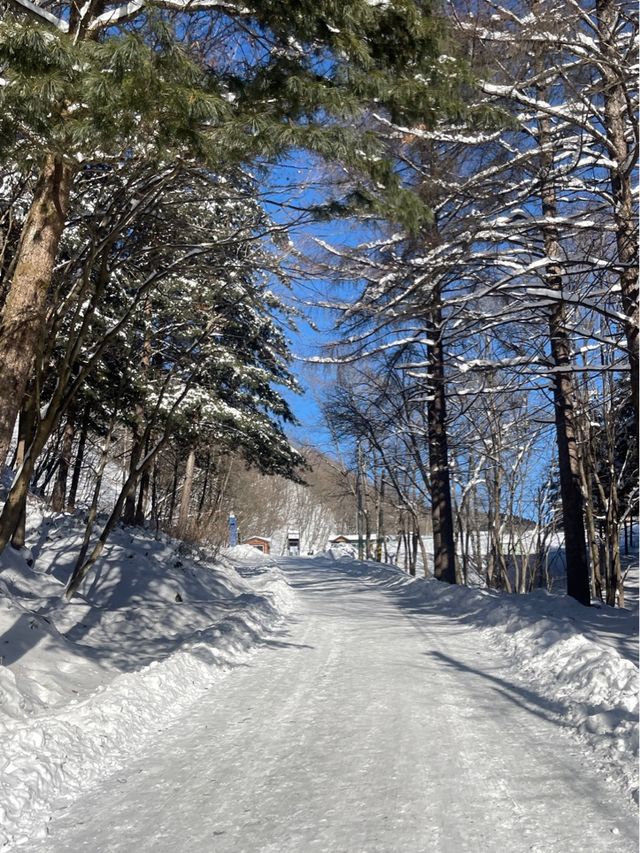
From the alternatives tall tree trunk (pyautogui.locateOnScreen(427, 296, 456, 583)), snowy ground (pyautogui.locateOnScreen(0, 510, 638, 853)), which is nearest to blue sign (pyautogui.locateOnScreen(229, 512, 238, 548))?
tall tree trunk (pyautogui.locateOnScreen(427, 296, 456, 583))

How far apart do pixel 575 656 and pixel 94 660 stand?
4913 mm

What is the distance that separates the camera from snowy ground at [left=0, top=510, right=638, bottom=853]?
3.23 m

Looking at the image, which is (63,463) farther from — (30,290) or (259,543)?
(259,543)

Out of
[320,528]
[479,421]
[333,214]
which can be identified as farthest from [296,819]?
[320,528]

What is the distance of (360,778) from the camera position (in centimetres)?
387

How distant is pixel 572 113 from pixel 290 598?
38.3 ft

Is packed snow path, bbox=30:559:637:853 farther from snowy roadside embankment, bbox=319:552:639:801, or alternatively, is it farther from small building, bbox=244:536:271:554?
small building, bbox=244:536:271:554

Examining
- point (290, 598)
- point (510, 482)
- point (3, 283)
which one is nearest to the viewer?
point (3, 283)

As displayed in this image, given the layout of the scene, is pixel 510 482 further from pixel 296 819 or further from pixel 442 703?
pixel 296 819

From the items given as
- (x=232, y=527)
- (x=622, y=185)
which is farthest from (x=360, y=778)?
(x=232, y=527)

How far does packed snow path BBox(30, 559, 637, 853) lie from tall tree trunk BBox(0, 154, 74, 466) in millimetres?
2853

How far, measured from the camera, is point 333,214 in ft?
20.3

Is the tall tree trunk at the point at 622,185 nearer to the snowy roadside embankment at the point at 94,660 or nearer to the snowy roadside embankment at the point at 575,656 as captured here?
the snowy roadside embankment at the point at 575,656

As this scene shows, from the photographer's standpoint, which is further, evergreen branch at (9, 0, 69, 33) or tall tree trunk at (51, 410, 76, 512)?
tall tree trunk at (51, 410, 76, 512)
